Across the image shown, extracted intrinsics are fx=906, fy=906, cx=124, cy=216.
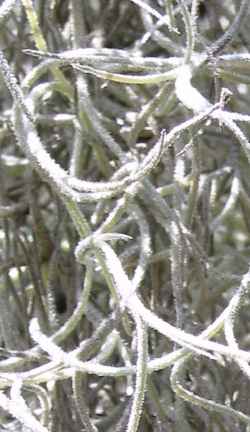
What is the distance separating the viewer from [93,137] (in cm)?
75

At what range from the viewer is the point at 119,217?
26.8 inches

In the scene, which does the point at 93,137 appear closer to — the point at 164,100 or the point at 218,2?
the point at 164,100

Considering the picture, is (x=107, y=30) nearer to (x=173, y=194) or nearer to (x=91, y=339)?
(x=173, y=194)

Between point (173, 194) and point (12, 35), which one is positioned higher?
point (12, 35)

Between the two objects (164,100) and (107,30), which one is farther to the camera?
(107,30)

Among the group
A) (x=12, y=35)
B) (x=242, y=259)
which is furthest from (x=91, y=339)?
(x=12, y=35)

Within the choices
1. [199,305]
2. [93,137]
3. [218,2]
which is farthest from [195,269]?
[218,2]

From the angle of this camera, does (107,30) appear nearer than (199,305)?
No

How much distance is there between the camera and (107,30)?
0.84 meters

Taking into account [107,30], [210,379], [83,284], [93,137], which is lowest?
[210,379]

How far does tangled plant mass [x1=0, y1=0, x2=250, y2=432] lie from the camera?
2.10 feet

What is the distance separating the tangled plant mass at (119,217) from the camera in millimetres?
640

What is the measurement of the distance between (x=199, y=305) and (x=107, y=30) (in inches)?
10.9

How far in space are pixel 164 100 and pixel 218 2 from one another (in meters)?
0.13
